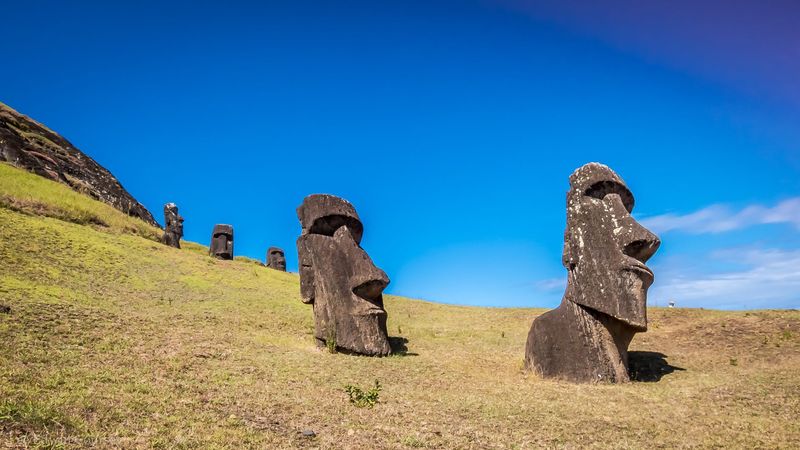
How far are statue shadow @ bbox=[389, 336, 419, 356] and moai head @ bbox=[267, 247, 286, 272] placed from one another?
29.6 meters

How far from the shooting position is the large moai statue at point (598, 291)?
1295 centimetres

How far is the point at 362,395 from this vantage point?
1020 centimetres

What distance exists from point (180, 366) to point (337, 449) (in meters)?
5.19

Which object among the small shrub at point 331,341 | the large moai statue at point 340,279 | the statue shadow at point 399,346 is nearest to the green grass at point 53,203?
the large moai statue at point 340,279

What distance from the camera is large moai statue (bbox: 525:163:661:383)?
1295cm

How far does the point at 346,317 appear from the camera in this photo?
15812 millimetres

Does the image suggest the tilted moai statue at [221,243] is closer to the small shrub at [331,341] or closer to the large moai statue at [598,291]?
the small shrub at [331,341]

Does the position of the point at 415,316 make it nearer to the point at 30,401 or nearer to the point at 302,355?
the point at 302,355

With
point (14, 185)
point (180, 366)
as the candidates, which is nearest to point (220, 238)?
point (14, 185)

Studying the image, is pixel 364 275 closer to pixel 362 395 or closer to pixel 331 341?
pixel 331 341

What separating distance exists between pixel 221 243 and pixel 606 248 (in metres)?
34.1

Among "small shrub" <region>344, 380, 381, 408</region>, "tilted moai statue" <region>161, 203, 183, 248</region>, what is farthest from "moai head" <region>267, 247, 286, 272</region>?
"small shrub" <region>344, 380, 381, 408</region>

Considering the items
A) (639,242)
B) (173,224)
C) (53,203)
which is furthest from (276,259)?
(639,242)

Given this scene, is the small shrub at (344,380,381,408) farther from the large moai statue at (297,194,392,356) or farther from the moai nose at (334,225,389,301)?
the moai nose at (334,225,389,301)
